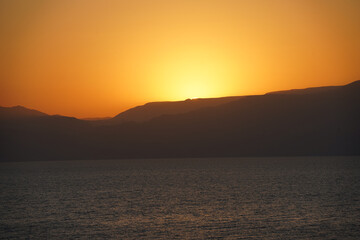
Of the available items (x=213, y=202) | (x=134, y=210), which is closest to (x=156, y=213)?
(x=134, y=210)

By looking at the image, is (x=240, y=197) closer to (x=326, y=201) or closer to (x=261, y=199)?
(x=261, y=199)

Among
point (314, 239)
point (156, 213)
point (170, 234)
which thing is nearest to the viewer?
point (314, 239)

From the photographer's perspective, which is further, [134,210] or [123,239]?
[134,210]

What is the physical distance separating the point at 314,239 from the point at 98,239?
82.7 ft

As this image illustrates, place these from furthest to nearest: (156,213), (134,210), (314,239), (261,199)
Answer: (261,199) < (134,210) < (156,213) < (314,239)

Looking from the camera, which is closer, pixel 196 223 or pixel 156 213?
pixel 196 223

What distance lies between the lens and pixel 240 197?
107m

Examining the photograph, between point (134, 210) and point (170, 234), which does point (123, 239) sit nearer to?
point (170, 234)

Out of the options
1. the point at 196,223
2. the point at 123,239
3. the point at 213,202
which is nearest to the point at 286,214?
the point at 196,223

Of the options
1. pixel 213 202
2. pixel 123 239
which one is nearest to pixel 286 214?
pixel 213 202

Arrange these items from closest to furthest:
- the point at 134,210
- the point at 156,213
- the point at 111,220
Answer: the point at 111,220
the point at 156,213
the point at 134,210

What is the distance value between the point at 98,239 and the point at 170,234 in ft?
28.5

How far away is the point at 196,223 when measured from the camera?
224 feet

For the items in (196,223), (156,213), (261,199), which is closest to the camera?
(196,223)
